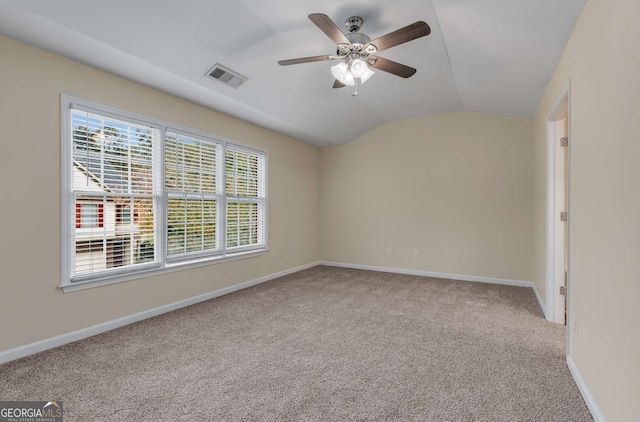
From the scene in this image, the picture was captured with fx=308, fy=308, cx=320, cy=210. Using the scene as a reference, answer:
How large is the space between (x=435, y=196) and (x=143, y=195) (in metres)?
4.35

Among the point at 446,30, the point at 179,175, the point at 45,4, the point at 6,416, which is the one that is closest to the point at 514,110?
the point at 446,30

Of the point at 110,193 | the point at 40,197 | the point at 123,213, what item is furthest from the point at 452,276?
the point at 40,197

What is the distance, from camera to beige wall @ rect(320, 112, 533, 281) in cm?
472

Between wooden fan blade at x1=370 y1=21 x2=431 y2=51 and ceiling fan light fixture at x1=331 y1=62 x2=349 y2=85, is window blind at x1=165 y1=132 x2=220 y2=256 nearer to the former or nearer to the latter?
ceiling fan light fixture at x1=331 y1=62 x2=349 y2=85

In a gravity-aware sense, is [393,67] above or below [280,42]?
below

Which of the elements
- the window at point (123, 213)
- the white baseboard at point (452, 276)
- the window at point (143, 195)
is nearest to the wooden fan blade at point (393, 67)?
the window at point (143, 195)

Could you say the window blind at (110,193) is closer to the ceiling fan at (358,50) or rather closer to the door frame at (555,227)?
the ceiling fan at (358,50)

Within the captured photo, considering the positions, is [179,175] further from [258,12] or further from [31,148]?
[258,12]

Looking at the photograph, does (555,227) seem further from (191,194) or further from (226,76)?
(191,194)

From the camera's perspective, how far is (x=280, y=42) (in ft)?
9.79

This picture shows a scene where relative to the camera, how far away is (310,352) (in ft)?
8.41

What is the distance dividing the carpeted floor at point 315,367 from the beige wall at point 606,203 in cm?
44

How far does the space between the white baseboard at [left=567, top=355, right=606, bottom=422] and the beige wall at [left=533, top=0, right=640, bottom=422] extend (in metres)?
0.04

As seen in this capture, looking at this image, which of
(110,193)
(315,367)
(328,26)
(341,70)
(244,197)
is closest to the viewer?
(328,26)
